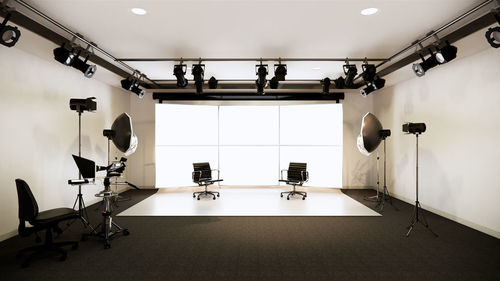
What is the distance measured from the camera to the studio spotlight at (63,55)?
362cm

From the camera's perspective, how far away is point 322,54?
4668mm

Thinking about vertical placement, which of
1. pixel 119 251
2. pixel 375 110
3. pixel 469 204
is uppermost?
pixel 375 110

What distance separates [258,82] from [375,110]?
4285 mm

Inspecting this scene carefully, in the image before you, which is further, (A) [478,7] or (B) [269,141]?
(B) [269,141]

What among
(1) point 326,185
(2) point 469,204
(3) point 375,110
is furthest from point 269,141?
(2) point 469,204

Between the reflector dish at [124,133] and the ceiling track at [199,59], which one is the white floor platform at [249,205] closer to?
the reflector dish at [124,133]

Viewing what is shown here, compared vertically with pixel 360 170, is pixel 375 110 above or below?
above

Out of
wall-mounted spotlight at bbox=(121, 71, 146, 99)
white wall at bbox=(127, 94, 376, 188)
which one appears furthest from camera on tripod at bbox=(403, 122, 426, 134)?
wall-mounted spotlight at bbox=(121, 71, 146, 99)

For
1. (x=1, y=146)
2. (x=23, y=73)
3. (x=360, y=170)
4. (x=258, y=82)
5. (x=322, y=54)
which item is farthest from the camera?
(x=360, y=170)

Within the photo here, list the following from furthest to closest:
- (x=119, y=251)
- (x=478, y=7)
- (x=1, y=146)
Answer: (x=1, y=146)
(x=119, y=251)
(x=478, y=7)

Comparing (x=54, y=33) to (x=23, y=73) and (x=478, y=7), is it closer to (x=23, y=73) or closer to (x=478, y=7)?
(x=23, y=73)

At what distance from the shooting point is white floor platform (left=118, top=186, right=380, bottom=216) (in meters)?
5.16

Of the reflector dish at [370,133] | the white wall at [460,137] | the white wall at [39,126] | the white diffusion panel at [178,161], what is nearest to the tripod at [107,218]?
the white wall at [39,126]

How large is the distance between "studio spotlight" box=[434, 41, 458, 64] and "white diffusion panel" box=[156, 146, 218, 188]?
5588 mm
